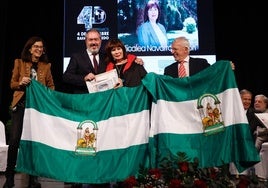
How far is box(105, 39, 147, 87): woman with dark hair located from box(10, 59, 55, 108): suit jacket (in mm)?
578

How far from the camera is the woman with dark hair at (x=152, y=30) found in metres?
6.51

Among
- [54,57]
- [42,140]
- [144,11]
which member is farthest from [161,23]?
[42,140]

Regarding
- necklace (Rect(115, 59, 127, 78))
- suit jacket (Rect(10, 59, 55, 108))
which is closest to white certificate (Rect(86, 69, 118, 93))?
necklace (Rect(115, 59, 127, 78))

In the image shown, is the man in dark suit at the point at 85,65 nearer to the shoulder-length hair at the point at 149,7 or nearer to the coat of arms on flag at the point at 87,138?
the coat of arms on flag at the point at 87,138

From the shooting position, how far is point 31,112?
317 cm

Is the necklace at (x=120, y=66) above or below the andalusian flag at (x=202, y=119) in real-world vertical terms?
above

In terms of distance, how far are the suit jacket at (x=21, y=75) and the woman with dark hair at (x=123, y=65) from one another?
578mm

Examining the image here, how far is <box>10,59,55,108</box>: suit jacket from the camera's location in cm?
334

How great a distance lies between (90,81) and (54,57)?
446cm

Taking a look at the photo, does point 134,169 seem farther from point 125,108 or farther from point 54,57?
point 54,57

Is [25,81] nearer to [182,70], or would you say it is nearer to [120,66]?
[120,66]

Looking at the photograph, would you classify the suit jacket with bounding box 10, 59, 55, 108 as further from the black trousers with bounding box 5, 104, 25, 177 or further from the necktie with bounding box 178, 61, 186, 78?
the necktie with bounding box 178, 61, 186, 78

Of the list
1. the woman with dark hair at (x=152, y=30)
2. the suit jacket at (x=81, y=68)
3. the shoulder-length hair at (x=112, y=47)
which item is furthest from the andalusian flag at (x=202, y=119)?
the woman with dark hair at (x=152, y=30)

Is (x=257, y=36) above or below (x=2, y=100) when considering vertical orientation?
above
